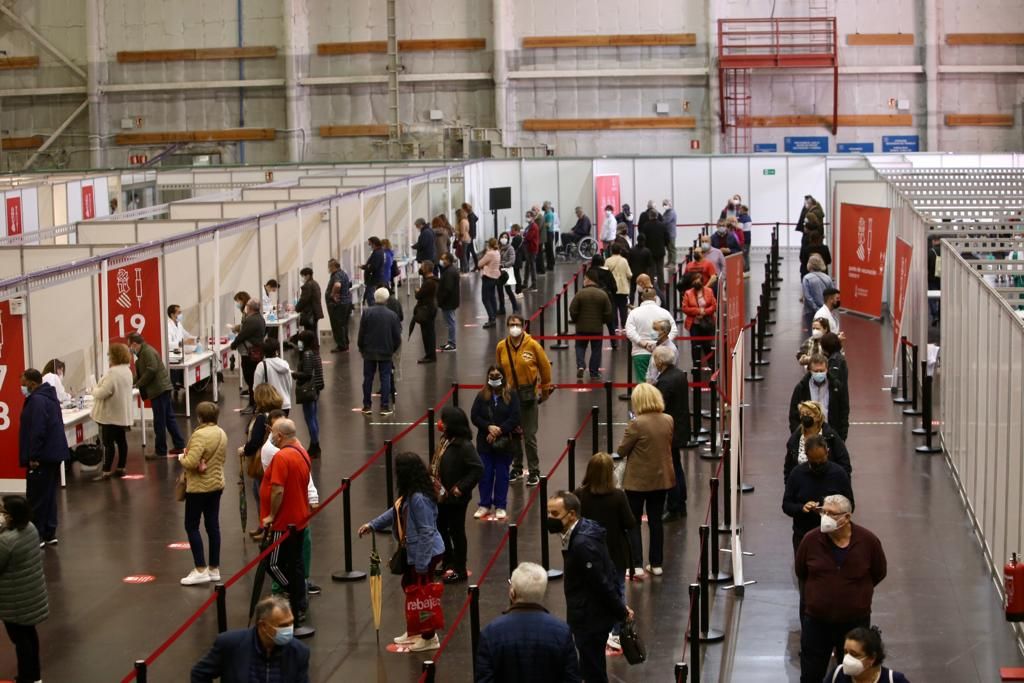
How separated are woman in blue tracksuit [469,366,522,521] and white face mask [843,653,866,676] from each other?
631 cm

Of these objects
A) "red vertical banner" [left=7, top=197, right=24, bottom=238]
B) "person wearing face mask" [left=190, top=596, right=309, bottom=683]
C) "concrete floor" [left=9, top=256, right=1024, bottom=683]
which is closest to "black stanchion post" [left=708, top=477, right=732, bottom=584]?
"concrete floor" [left=9, top=256, right=1024, bottom=683]

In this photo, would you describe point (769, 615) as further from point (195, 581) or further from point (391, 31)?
point (391, 31)

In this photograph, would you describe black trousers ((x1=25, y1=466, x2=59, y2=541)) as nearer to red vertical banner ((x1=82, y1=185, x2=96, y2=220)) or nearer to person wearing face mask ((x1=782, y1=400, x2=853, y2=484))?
person wearing face mask ((x1=782, y1=400, x2=853, y2=484))

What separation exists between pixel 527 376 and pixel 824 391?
300 cm

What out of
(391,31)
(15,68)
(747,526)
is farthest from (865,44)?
(747,526)

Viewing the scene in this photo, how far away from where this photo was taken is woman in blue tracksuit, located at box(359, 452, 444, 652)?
384 inches

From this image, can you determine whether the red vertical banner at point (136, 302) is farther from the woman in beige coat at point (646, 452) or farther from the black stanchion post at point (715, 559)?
the black stanchion post at point (715, 559)

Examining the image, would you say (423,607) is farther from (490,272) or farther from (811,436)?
(490,272)

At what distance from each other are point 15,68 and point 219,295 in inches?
1275

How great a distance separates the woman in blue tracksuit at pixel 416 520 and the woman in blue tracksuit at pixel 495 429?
2963 millimetres

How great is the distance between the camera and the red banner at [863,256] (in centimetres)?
2494

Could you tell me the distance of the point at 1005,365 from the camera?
11.1 meters

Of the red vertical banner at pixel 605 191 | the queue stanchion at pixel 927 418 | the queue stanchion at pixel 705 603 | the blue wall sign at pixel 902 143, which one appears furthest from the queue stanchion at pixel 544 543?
the blue wall sign at pixel 902 143

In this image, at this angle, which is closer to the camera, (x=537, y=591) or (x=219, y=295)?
(x=537, y=591)
